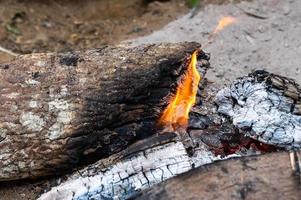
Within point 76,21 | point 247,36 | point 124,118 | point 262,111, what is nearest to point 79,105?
point 124,118

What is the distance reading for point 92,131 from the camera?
9.20 feet

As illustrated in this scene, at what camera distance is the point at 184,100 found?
294cm

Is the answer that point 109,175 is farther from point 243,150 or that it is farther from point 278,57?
point 278,57

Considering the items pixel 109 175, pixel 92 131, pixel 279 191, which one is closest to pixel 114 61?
pixel 92 131

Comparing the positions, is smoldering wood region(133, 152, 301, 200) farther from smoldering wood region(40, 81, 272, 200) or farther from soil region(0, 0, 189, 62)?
soil region(0, 0, 189, 62)

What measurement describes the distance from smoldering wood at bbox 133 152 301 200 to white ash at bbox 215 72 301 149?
0.35 meters

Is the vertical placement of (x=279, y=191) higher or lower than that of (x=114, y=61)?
lower

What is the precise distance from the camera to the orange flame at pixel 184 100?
285 cm

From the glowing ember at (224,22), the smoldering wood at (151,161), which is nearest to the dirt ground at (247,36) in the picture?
the glowing ember at (224,22)

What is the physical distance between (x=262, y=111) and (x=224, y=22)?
1.70 m

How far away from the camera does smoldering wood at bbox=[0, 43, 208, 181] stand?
277 centimetres

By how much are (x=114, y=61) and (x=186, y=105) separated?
15.9 inches

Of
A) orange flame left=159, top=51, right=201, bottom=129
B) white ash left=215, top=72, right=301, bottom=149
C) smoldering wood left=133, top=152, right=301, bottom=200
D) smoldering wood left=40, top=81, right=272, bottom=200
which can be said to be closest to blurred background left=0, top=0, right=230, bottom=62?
orange flame left=159, top=51, right=201, bottom=129

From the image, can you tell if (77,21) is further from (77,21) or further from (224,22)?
(224,22)
